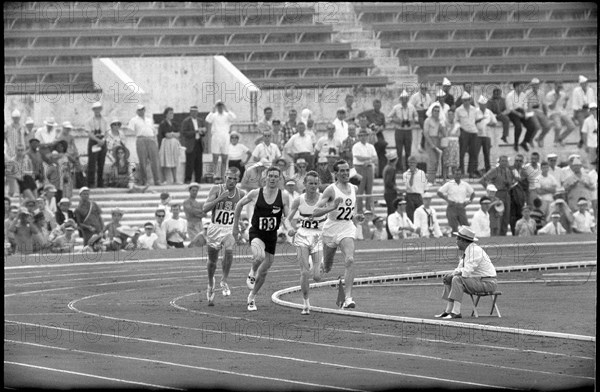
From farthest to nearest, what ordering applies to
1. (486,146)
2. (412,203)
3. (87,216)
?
(486,146) < (412,203) < (87,216)

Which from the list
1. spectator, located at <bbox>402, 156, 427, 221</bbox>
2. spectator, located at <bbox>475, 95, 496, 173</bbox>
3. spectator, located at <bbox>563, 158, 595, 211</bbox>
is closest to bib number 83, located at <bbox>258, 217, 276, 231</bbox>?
spectator, located at <bbox>402, 156, 427, 221</bbox>

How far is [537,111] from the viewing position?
1238 inches

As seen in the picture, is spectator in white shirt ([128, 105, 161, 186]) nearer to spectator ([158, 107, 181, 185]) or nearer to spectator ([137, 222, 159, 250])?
spectator ([158, 107, 181, 185])

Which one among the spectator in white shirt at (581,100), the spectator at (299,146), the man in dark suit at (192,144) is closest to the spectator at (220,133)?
the man in dark suit at (192,144)

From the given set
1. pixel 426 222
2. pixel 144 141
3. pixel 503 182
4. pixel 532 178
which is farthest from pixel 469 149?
pixel 144 141

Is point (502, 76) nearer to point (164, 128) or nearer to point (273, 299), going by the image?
point (164, 128)

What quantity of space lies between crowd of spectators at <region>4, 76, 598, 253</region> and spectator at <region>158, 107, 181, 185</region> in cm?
2

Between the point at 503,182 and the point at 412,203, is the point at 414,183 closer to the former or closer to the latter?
the point at 412,203

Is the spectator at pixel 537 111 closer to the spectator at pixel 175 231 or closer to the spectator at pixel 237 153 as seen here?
the spectator at pixel 237 153

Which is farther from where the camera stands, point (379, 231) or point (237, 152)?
point (237, 152)

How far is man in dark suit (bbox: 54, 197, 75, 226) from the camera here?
25.1 metres

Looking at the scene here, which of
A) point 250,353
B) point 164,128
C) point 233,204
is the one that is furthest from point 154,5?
point 250,353

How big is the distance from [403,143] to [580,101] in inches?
184

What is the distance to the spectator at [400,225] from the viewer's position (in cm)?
2675
